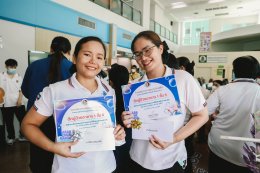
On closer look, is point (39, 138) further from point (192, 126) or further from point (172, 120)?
point (192, 126)

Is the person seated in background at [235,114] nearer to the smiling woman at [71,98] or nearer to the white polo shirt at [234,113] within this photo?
the white polo shirt at [234,113]

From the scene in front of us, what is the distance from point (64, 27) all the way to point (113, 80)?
4.32 m

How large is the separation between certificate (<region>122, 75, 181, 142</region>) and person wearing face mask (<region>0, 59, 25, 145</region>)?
359cm

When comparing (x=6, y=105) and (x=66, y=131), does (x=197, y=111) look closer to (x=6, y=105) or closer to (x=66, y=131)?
(x=66, y=131)

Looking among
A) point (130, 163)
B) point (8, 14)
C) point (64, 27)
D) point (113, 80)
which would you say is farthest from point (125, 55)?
point (130, 163)

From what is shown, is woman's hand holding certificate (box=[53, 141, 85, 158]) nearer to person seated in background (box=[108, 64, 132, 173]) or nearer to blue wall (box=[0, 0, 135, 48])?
person seated in background (box=[108, 64, 132, 173])

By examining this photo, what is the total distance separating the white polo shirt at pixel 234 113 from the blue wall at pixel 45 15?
403 centimetres

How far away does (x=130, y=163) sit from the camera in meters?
1.32

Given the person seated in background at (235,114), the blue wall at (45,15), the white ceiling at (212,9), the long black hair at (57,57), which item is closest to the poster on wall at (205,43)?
the white ceiling at (212,9)

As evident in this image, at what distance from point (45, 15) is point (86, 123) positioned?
470cm

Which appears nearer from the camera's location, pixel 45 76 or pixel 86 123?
pixel 86 123

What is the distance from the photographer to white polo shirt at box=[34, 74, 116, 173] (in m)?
1.08

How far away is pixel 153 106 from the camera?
1.16 meters

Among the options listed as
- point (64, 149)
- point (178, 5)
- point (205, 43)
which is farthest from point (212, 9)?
point (64, 149)
